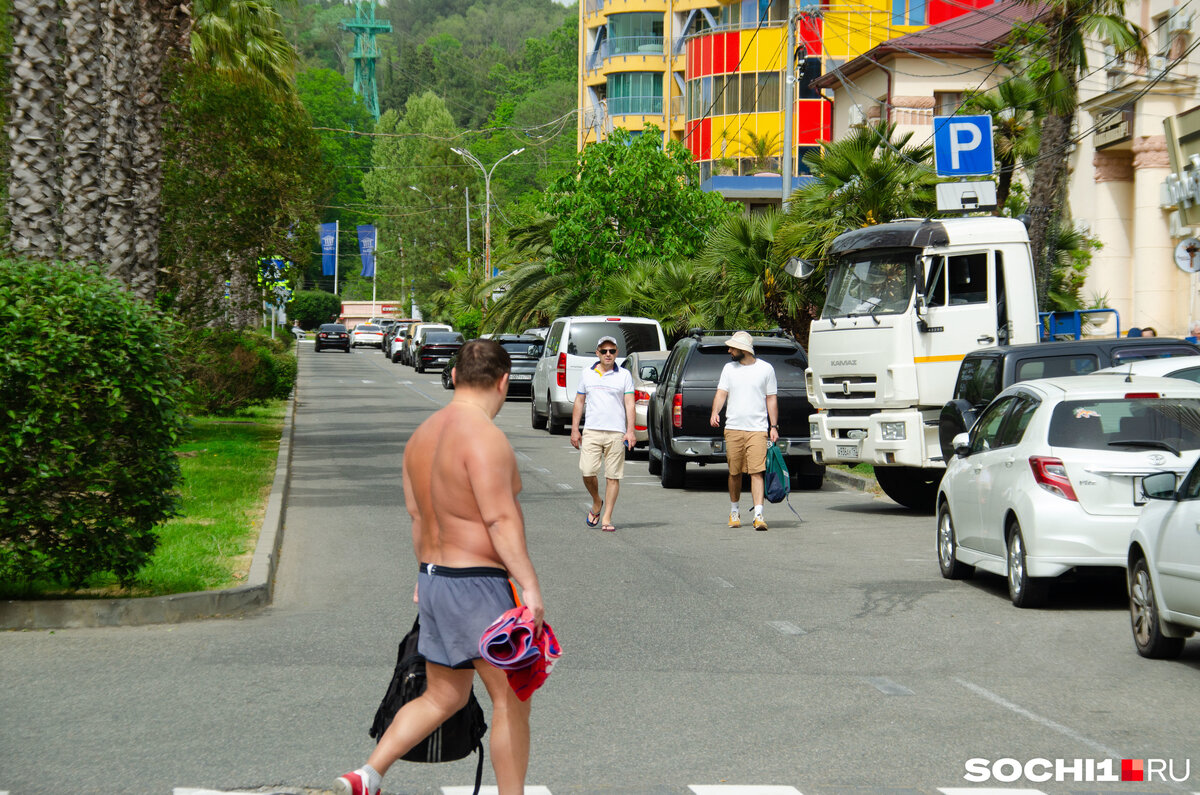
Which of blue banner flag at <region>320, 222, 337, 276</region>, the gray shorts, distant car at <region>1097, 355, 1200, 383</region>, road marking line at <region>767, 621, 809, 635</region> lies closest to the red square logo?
the gray shorts

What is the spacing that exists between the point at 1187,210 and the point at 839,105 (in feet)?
83.3

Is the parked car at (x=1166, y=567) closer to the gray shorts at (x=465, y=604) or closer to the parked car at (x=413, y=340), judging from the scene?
the gray shorts at (x=465, y=604)

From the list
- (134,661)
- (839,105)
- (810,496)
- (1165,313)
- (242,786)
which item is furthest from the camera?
(839,105)

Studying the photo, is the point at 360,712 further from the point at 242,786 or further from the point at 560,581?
the point at 560,581

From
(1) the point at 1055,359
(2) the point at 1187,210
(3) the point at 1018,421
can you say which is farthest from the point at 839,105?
(3) the point at 1018,421

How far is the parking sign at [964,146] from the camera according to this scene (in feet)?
76.6

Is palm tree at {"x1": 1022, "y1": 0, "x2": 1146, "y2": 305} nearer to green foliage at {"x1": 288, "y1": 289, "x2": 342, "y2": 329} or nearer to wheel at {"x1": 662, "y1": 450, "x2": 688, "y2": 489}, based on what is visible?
wheel at {"x1": 662, "y1": 450, "x2": 688, "y2": 489}

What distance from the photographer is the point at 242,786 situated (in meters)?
5.89

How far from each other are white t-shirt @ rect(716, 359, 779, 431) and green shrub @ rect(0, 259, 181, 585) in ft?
21.7

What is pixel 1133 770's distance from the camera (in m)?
6.21

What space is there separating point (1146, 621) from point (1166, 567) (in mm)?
543

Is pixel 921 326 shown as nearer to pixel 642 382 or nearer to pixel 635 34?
pixel 642 382

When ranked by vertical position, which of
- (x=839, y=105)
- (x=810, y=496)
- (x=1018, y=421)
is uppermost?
(x=839, y=105)

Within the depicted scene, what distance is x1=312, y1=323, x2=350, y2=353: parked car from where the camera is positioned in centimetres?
8362
